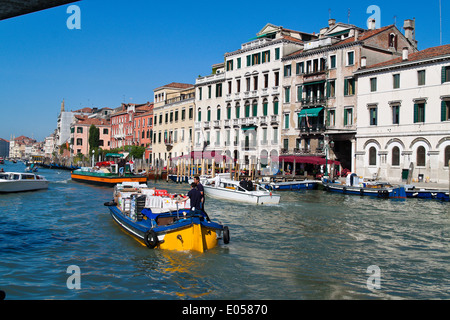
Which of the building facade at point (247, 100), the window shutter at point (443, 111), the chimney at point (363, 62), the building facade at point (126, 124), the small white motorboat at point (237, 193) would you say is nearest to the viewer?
the small white motorboat at point (237, 193)

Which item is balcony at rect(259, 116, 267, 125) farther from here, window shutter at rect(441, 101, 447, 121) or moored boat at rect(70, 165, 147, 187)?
window shutter at rect(441, 101, 447, 121)

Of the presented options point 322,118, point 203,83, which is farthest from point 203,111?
point 322,118

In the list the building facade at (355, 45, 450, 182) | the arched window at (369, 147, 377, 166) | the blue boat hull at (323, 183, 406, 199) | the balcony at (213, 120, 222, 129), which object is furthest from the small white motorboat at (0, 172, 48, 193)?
the arched window at (369, 147, 377, 166)

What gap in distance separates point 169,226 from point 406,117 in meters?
24.9

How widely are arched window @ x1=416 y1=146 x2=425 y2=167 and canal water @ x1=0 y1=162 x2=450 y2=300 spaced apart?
1296 cm

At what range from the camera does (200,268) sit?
980 centimetres

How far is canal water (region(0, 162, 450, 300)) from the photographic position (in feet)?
27.6

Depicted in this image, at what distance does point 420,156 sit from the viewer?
99.1 ft

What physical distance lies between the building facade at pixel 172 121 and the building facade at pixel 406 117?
79.9 feet

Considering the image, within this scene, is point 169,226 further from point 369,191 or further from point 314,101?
point 314,101

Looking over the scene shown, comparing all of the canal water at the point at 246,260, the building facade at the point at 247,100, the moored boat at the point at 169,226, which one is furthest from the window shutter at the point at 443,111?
the moored boat at the point at 169,226

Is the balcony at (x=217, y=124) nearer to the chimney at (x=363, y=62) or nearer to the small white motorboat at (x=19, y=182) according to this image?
the chimney at (x=363, y=62)

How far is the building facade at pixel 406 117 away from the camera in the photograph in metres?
28.9

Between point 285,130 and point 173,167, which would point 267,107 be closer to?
point 285,130
